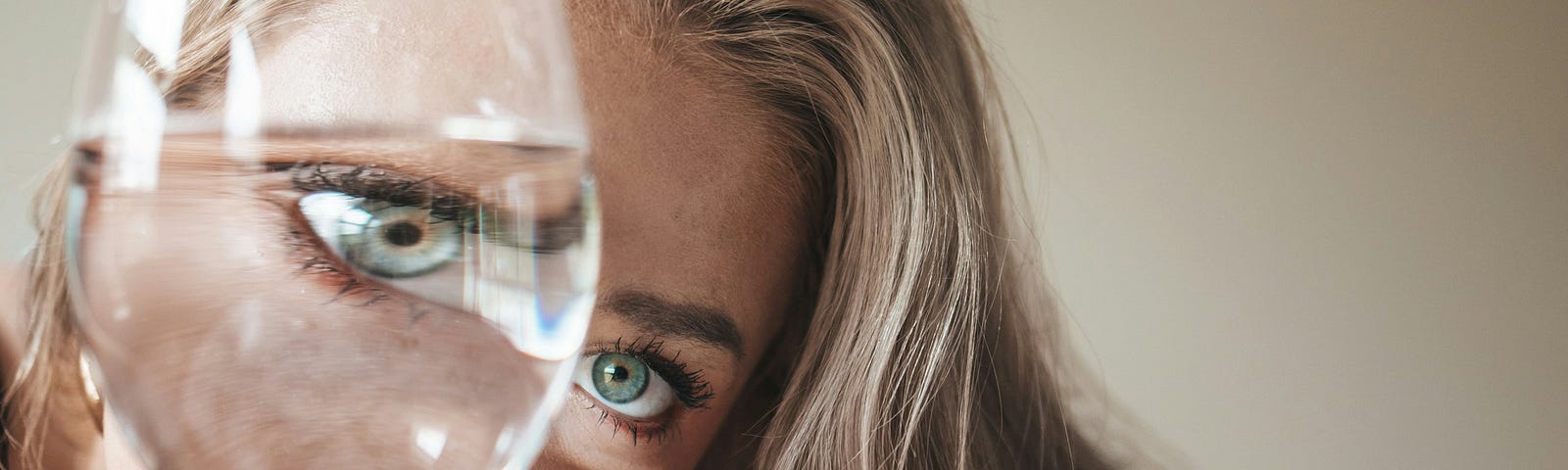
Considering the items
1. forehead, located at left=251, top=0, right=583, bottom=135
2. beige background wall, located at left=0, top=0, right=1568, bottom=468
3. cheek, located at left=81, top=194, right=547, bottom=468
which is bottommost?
cheek, located at left=81, top=194, right=547, bottom=468

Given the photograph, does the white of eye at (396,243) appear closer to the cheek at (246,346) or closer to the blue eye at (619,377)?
the cheek at (246,346)

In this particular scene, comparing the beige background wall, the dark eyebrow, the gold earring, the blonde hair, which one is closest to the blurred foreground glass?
the dark eyebrow

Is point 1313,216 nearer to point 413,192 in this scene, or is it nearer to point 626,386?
point 626,386

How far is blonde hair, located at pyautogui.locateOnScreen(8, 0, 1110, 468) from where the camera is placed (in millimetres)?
538

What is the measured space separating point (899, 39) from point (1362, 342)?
568 mm

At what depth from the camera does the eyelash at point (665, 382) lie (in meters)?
0.47

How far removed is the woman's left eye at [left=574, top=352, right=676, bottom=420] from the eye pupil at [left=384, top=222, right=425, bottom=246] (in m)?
0.34

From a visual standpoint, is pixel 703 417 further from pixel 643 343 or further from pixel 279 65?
pixel 279 65

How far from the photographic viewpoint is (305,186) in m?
0.14

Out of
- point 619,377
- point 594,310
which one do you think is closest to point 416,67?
point 594,310

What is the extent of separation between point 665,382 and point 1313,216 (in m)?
0.62

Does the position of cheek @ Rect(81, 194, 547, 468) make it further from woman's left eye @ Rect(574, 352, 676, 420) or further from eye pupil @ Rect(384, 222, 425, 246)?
woman's left eye @ Rect(574, 352, 676, 420)

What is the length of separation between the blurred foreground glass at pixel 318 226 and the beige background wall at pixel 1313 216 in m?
0.70

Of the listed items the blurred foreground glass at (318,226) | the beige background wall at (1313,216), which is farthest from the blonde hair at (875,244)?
the blurred foreground glass at (318,226)
